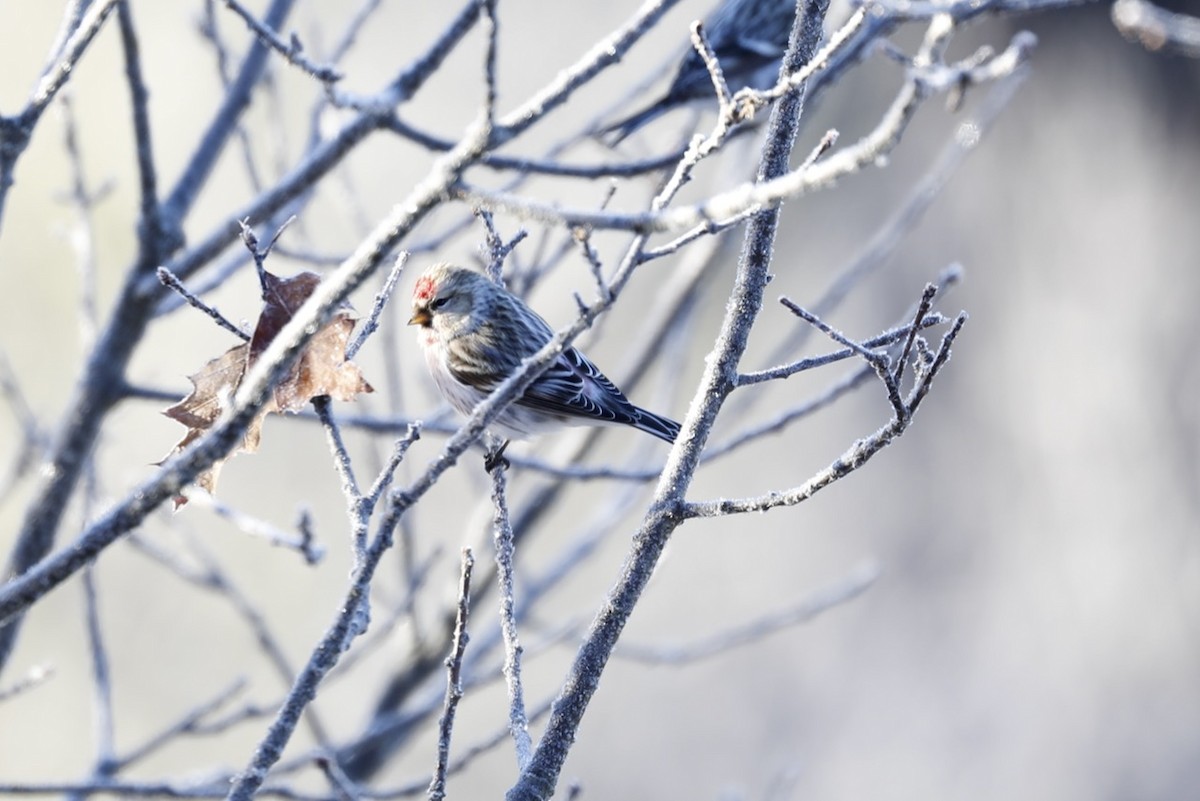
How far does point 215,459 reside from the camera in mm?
1488

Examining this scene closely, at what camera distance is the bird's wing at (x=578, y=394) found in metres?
4.00

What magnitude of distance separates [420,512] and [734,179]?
3937mm

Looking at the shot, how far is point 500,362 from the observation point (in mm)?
4332

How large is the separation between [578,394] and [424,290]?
858 mm

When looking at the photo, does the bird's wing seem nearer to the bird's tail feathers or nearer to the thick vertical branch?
the bird's tail feathers

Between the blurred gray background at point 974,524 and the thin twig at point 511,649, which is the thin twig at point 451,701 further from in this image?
the blurred gray background at point 974,524

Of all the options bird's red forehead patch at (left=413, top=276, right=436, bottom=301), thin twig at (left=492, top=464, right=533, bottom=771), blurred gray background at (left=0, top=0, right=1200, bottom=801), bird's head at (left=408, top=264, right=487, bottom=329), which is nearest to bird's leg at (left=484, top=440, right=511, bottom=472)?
thin twig at (left=492, top=464, right=533, bottom=771)

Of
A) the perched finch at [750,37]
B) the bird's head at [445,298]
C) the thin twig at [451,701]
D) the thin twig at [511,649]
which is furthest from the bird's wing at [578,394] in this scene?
the thin twig at [451,701]

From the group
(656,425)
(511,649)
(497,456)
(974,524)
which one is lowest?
(511,649)

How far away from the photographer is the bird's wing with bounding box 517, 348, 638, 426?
400 centimetres

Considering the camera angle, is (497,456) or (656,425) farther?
(656,425)

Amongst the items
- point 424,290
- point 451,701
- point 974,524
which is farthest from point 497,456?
point 974,524

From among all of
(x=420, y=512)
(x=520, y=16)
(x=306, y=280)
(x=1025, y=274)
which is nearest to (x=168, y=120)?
(x=520, y=16)

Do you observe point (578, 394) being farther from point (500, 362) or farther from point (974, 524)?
point (974, 524)
